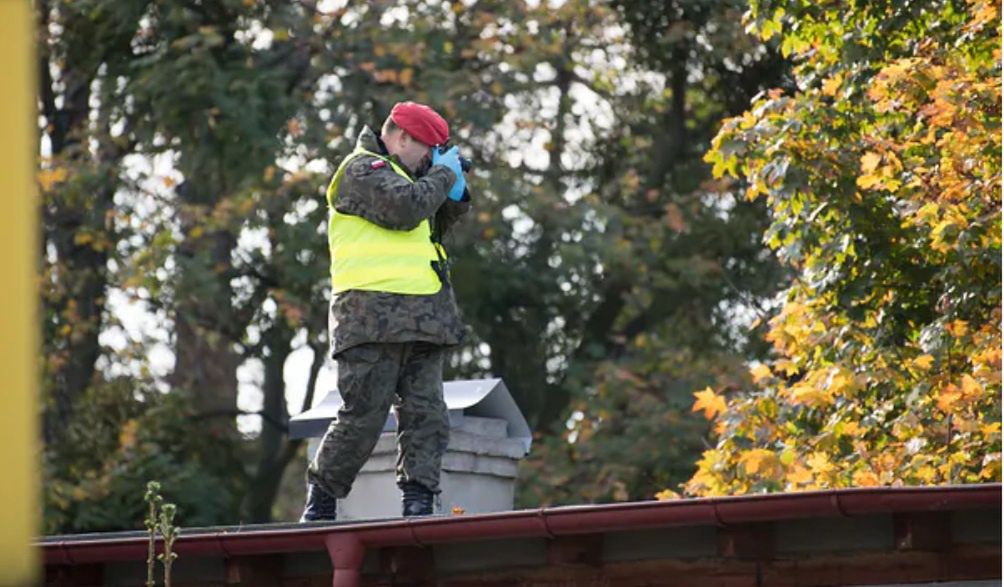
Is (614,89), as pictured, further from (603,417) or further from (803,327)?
(803,327)

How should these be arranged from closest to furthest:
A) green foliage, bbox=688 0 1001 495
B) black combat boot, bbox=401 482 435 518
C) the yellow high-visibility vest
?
the yellow high-visibility vest, black combat boot, bbox=401 482 435 518, green foliage, bbox=688 0 1001 495

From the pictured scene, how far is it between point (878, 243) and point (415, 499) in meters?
5.28

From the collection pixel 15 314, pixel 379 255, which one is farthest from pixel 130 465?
pixel 15 314

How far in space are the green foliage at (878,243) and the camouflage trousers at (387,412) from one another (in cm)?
390

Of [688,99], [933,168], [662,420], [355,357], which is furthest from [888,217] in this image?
[688,99]

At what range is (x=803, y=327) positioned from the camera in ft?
41.4

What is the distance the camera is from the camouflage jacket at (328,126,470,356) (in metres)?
7.32

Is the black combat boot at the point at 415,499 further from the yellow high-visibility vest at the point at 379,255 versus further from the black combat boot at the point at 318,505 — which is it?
the yellow high-visibility vest at the point at 379,255

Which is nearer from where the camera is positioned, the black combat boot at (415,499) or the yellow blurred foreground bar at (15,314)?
the yellow blurred foreground bar at (15,314)

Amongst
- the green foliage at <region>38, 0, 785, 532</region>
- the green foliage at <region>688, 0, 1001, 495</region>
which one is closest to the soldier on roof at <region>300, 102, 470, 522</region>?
the green foliage at <region>688, 0, 1001, 495</region>

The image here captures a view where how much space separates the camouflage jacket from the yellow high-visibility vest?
3cm

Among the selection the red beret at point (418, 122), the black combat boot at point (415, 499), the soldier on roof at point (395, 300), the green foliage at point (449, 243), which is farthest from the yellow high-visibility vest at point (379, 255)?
the green foliage at point (449, 243)

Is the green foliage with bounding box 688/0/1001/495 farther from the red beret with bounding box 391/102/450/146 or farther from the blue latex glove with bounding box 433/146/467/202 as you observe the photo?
the red beret with bounding box 391/102/450/146

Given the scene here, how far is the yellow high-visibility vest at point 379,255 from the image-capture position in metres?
7.47
